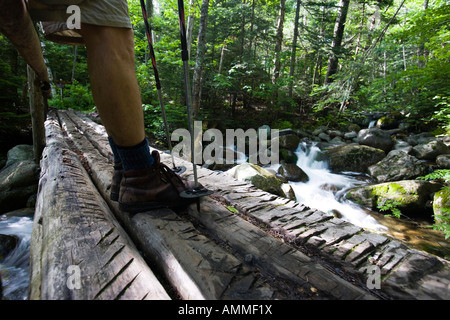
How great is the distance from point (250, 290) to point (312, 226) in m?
0.69

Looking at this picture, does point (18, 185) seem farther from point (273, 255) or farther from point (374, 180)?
point (374, 180)

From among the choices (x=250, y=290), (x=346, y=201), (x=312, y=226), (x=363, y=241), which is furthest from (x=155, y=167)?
(x=346, y=201)

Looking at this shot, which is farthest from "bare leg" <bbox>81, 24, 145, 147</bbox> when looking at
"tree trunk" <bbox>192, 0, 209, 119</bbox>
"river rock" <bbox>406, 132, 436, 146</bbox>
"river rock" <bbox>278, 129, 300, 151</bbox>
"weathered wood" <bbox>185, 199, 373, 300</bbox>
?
"river rock" <bbox>406, 132, 436, 146</bbox>

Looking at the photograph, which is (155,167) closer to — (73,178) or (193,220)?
(193,220)

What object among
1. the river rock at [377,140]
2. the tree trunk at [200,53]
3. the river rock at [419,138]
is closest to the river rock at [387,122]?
the river rock at [419,138]

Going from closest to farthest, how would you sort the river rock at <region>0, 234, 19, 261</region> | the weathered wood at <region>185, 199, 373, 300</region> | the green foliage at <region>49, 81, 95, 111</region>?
the weathered wood at <region>185, 199, 373, 300</region> < the river rock at <region>0, 234, 19, 261</region> < the green foliage at <region>49, 81, 95, 111</region>

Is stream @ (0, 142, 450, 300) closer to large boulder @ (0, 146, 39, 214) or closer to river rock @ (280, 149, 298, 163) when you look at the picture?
river rock @ (280, 149, 298, 163)

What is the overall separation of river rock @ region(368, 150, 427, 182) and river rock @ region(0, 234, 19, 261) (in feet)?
25.7

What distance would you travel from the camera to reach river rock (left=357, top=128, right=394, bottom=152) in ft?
27.9

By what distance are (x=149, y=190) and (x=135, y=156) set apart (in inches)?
9.7

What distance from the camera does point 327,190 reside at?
245 inches

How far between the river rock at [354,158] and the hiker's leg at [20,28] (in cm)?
804

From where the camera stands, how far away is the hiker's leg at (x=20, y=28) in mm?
1029

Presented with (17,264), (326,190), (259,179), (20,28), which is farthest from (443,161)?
(17,264)
